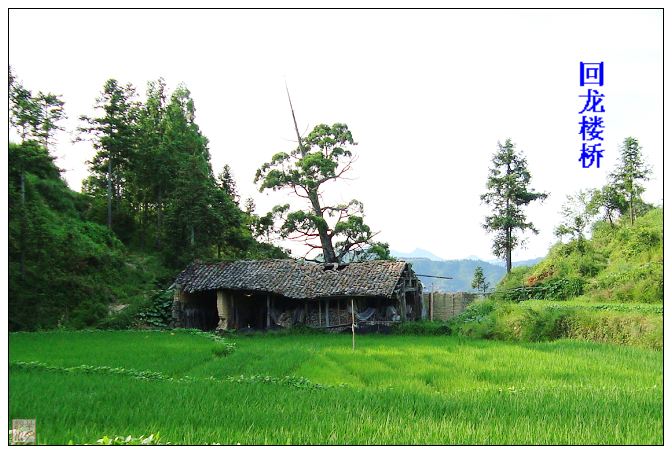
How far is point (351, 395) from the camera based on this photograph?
6227 millimetres

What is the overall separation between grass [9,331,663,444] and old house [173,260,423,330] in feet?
17.6

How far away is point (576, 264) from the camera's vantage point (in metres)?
18.3

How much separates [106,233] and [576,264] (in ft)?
54.5

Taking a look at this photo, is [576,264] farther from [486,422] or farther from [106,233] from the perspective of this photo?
[106,233]

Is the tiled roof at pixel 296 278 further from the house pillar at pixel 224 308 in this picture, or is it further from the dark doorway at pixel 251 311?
the dark doorway at pixel 251 311

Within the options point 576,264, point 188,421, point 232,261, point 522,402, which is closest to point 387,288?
point 232,261

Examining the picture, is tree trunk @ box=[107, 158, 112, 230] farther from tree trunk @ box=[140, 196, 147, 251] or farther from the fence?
the fence

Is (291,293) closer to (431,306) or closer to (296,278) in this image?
(296,278)

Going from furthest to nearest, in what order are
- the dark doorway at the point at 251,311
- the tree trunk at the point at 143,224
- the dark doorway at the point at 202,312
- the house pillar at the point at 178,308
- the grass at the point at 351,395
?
the tree trunk at the point at 143,224
the dark doorway at the point at 251,311
the dark doorway at the point at 202,312
the house pillar at the point at 178,308
the grass at the point at 351,395

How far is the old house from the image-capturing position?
16.4 m

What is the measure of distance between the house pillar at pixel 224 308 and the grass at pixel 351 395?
5789 millimetres

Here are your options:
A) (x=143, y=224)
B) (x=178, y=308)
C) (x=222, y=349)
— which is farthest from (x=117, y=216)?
(x=222, y=349)

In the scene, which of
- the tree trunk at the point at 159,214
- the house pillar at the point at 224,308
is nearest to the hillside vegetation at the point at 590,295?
the house pillar at the point at 224,308

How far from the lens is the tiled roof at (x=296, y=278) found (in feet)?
53.0
